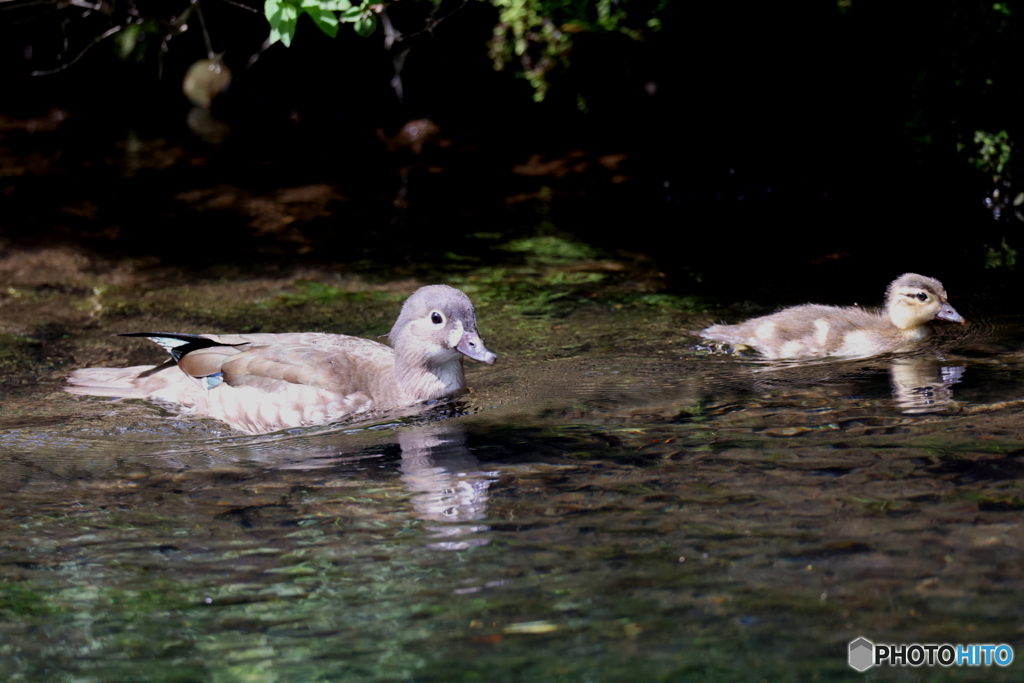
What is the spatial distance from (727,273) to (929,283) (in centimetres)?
199

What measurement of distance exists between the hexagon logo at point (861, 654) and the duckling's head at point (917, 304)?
419cm

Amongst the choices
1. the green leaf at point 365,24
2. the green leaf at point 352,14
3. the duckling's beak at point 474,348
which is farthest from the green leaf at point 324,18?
the duckling's beak at point 474,348

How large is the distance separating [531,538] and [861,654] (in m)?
1.25

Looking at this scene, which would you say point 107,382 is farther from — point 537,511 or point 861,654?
point 861,654

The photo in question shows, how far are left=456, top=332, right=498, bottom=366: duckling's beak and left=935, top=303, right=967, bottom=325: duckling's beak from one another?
2.91m

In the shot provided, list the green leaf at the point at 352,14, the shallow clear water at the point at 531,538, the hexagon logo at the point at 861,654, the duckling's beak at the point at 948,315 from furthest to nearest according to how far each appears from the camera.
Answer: the duckling's beak at the point at 948,315, the green leaf at the point at 352,14, the shallow clear water at the point at 531,538, the hexagon logo at the point at 861,654

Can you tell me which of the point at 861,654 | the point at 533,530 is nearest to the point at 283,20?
the point at 533,530

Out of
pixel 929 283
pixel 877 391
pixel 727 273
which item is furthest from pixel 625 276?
pixel 877 391

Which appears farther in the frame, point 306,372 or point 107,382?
point 107,382

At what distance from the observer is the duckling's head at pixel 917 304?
23.4ft

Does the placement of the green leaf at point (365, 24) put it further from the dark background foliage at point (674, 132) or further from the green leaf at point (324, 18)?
the dark background foliage at point (674, 132)

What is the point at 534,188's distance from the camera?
11945mm

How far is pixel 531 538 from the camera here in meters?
4.12

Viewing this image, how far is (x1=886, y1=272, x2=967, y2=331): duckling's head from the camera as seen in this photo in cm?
712
